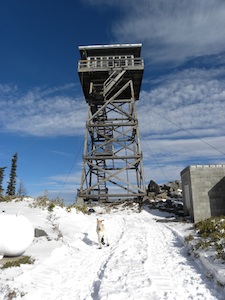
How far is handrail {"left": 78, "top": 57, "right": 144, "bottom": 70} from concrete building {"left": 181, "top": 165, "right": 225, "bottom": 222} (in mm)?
13287

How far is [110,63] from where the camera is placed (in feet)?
84.4

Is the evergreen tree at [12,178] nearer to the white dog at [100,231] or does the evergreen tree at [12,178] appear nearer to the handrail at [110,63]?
the handrail at [110,63]

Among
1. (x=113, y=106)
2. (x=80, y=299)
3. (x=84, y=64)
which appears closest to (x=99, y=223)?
(x=80, y=299)

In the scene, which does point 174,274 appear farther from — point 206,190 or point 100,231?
point 206,190

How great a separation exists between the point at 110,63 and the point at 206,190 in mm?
16645

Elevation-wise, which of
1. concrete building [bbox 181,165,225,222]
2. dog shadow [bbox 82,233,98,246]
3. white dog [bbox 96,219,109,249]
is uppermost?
concrete building [bbox 181,165,225,222]

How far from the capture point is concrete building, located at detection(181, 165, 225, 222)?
15.6 metres

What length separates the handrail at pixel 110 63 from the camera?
24531mm

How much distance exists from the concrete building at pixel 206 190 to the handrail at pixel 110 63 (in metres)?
13.3

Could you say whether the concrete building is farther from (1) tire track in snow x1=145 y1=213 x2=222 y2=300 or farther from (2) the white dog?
(2) the white dog

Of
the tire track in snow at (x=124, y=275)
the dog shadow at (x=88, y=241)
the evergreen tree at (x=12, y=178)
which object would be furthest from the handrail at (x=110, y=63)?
the evergreen tree at (x=12, y=178)

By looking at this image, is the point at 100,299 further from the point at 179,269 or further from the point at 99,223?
the point at 99,223

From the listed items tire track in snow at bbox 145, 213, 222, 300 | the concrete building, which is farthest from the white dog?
the concrete building

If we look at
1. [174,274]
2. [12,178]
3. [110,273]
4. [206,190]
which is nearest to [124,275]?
[110,273]
